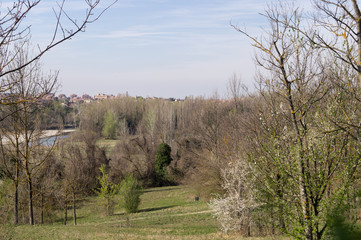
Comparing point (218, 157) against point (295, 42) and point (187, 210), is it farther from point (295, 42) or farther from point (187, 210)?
point (295, 42)

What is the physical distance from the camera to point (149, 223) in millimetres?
23109

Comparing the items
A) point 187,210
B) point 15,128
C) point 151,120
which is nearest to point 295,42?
point 15,128

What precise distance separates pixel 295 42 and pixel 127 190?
2236 centimetres

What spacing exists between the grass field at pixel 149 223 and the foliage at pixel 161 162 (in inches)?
135

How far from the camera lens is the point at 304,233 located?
25.3ft

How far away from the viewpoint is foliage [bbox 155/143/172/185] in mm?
46219

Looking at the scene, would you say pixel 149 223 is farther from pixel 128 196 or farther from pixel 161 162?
pixel 161 162

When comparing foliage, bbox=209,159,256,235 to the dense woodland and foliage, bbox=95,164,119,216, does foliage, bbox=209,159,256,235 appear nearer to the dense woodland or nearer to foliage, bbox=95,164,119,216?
the dense woodland

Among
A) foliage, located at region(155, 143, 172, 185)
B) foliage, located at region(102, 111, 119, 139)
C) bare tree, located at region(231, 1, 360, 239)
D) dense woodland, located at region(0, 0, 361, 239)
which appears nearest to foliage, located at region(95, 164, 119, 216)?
dense woodland, located at region(0, 0, 361, 239)

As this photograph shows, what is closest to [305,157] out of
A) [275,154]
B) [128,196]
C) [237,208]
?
[275,154]

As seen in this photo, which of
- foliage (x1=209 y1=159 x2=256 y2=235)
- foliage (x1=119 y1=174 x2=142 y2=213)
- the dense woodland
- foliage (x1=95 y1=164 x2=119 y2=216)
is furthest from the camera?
foliage (x1=119 y1=174 x2=142 y2=213)

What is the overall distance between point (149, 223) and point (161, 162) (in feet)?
75.6

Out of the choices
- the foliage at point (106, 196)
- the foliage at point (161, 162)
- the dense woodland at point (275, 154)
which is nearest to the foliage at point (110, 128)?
the foliage at point (161, 162)

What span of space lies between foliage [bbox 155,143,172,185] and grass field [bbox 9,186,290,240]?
3.44m
